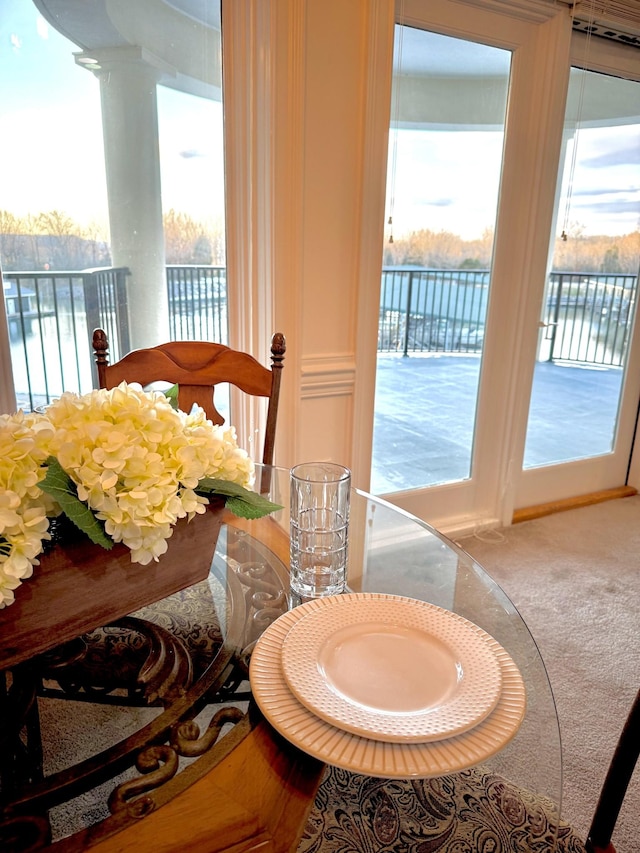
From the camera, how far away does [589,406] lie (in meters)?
3.35

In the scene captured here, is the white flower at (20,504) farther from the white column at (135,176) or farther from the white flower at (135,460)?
the white column at (135,176)

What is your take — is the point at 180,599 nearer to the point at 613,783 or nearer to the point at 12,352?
the point at 613,783

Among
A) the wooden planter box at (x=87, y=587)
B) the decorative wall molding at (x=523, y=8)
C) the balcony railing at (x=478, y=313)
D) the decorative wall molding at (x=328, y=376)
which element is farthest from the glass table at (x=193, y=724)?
the decorative wall molding at (x=523, y=8)

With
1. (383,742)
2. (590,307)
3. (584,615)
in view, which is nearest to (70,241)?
(383,742)

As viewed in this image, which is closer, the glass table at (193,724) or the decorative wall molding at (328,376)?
the glass table at (193,724)

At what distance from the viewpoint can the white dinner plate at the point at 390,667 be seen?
0.69 m

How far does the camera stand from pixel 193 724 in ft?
2.45

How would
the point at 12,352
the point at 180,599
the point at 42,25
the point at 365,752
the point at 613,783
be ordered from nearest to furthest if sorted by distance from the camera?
the point at 365,752
the point at 613,783
the point at 180,599
the point at 42,25
the point at 12,352

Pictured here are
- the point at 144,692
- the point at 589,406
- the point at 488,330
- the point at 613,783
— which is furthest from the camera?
the point at 589,406

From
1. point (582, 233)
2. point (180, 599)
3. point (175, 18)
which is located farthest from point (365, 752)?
point (582, 233)

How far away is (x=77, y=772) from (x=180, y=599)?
1.21 feet

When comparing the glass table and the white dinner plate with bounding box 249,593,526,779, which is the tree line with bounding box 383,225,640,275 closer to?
the glass table

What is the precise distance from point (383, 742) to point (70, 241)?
187 centimetres

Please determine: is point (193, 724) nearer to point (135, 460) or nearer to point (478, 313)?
point (135, 460)
